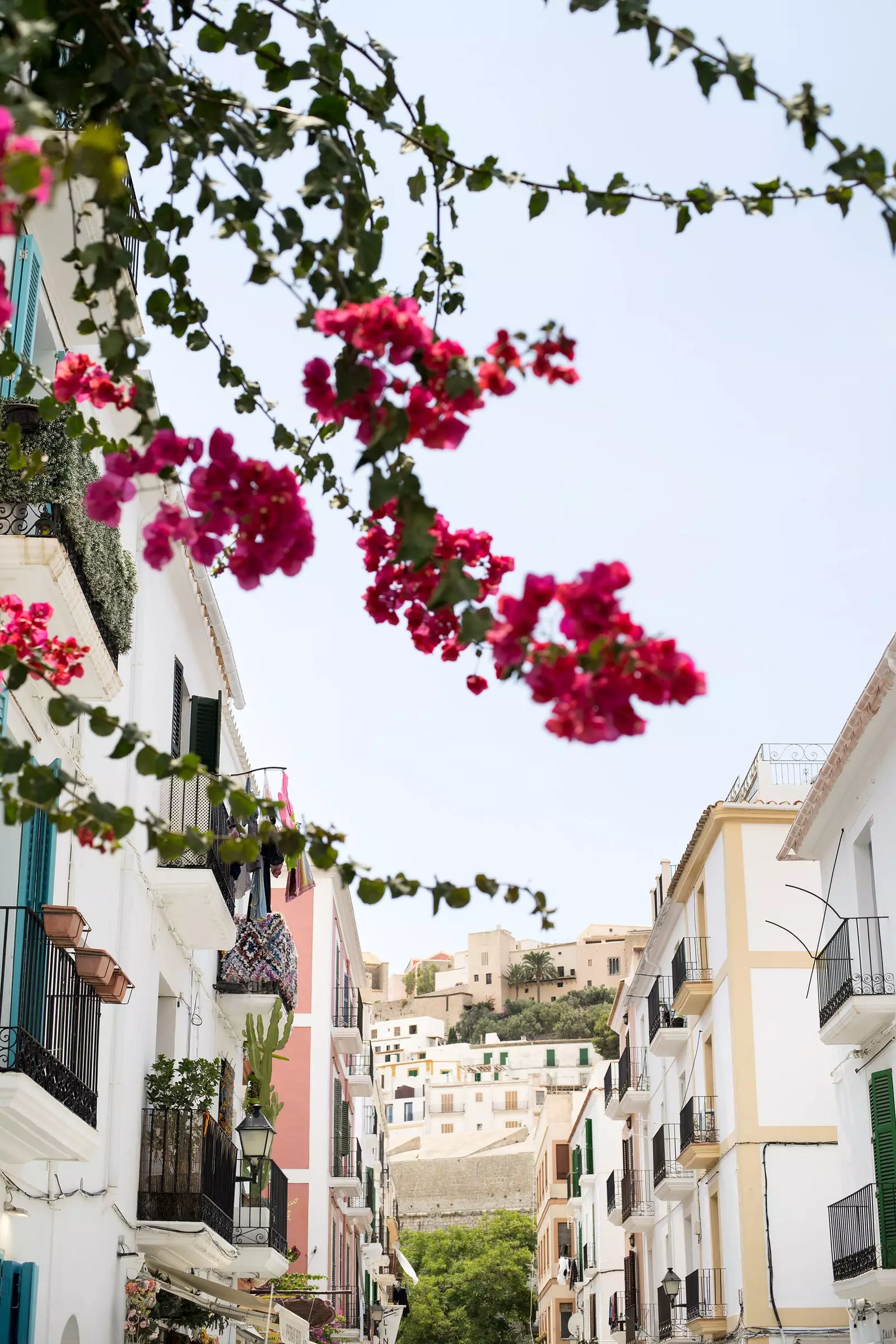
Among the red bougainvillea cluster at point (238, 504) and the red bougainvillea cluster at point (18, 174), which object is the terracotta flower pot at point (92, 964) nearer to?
the red bougainvillea cluster at point (238, 504)

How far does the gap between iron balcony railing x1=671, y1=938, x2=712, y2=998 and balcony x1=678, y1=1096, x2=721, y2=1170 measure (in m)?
1.80

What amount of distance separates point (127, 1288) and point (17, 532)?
638 cm

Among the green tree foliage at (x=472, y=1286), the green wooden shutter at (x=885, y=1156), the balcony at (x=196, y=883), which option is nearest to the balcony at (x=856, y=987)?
the green wooden shutter at (x=885, y=1156)

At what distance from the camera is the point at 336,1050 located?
29.6 meters

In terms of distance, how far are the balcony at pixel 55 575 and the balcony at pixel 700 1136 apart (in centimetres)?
1605

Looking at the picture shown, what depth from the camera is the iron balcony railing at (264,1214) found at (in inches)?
635

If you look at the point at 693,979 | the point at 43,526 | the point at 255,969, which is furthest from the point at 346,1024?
the point at 43,526

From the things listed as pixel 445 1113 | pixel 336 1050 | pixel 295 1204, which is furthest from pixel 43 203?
pixel 445 1113

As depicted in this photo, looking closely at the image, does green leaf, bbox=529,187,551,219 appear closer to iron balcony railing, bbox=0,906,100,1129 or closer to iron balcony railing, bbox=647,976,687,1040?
iron balcony railing, bbox=0,906,100,1129

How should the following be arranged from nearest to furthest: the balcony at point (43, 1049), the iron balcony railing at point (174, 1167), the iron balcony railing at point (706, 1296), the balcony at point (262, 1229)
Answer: the balcony at point (43, 1049) → the iron balcony railing at point (174, 1167) → the balcony at point (262, 1229) → the iron balcony railing at point (706, 1296)

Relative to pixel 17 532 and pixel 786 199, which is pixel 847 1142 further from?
pixel 786 199

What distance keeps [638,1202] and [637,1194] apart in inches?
14.8

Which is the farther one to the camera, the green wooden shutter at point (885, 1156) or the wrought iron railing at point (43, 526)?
the green wooden shutter at point (885, 1156)

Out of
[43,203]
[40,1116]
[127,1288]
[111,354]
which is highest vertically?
[111,354]
